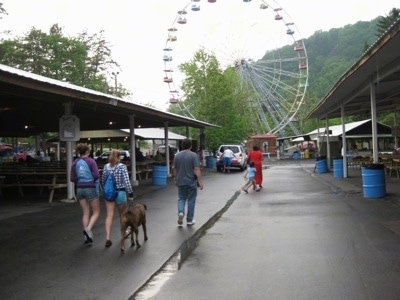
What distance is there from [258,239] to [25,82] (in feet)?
17.5

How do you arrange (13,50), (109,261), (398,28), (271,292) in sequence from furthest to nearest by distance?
(13,50) < (398,28) < (109,261) < (271,292)

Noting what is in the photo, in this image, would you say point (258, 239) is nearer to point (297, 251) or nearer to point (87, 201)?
point (297, 251)

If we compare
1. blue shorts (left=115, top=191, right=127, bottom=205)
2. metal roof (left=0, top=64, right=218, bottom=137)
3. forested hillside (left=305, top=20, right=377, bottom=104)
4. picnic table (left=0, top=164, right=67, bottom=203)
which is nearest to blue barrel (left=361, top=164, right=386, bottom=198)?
metal roof (left=0, top=64, right=218, bottom=137)

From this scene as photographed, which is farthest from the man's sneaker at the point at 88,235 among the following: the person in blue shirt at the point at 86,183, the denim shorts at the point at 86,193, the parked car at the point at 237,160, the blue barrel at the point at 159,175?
the parked car at the point at 237,160

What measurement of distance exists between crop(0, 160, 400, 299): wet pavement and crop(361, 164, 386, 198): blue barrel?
4.04 ft

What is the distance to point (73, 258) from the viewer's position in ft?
22.9

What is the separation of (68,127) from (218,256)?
8.40m

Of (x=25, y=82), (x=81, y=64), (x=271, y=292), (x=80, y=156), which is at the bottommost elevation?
(x=271, y=292)

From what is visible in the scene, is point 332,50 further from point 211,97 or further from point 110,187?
point 110,187

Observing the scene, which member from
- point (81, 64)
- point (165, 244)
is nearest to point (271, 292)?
point (165, 244)

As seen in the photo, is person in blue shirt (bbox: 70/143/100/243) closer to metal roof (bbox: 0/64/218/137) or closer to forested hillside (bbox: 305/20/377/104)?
metal roof (bbox: 0/64/218/137)

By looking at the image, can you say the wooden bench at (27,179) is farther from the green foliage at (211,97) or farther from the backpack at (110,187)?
the green foliage at (211,97)

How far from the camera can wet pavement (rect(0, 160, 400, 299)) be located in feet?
17.6

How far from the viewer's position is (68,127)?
46.1ft
